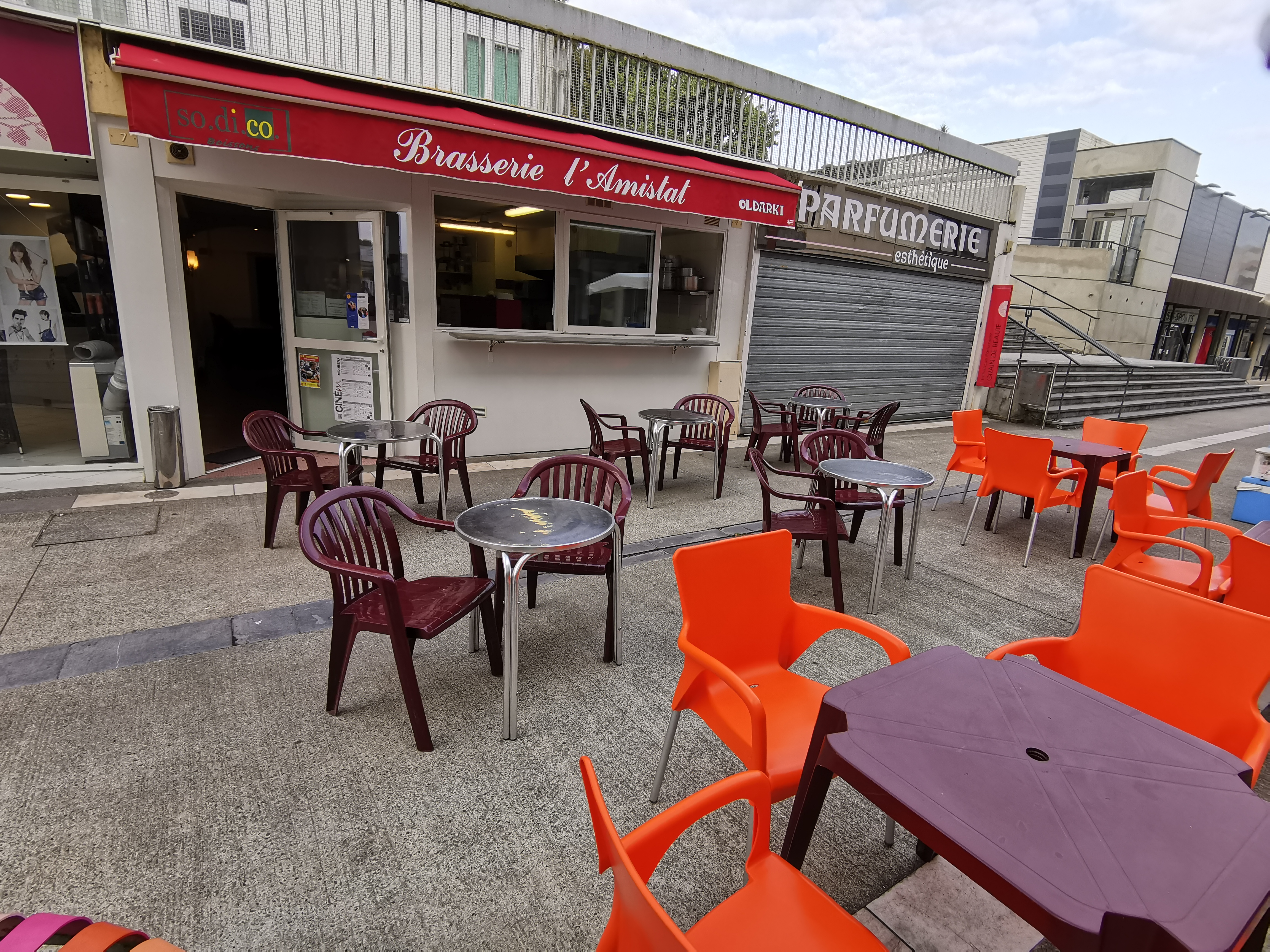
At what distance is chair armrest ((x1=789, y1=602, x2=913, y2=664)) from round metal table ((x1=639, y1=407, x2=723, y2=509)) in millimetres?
3331

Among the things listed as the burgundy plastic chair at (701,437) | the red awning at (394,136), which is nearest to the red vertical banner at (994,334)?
the red awning at (394,136)

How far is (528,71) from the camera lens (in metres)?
6.70

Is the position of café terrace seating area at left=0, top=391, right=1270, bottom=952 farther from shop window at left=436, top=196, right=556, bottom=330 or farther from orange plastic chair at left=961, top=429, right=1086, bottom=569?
shop window at left=436, top=196, right=556, bottom=330

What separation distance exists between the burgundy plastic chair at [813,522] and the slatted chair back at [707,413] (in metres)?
1.76

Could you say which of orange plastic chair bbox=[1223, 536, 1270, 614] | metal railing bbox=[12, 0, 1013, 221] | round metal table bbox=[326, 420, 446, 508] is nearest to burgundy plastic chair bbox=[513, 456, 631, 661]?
round metal table bbox=[326, 420, 446, 508]

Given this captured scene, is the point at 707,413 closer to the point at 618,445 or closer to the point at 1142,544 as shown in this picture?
the point at 618,445

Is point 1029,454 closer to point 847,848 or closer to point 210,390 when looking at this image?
point 847,848

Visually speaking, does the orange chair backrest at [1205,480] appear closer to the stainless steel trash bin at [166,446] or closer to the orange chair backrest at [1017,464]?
the orange chair backrest at [1017,464]

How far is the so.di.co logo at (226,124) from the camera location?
14.6 feet

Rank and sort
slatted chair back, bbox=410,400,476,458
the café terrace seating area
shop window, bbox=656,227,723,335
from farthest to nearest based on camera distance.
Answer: shop window, bbox=656,227,723,335 → slatted chair back, bbox=410,400,476,458 → the café terrace seating area

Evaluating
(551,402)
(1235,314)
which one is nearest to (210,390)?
(551,402)

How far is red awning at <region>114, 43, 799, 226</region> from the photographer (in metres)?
4.44

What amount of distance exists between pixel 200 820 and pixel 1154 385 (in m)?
19.6

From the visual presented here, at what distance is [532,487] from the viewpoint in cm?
587
